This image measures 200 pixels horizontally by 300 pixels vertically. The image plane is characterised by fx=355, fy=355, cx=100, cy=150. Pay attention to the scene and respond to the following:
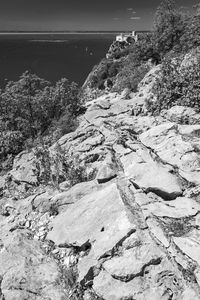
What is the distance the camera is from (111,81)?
102 ft

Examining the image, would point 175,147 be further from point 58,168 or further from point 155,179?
point 58,168

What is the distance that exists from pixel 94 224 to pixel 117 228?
666mm

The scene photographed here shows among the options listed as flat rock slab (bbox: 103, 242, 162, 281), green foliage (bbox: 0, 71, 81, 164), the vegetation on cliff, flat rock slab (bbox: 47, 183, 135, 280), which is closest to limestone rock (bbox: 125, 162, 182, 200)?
flat rock slab (bbox: 47, 183, 135, 280)

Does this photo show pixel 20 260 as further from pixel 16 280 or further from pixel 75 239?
pixel 75 239

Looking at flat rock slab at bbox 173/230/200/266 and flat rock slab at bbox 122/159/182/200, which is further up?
flat rock slab at bbox 122/159/182/200

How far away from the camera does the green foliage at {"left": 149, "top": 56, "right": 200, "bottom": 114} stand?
→ 40.6ft

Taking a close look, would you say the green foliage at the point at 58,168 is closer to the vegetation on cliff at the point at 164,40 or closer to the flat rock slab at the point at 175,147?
the flat rock slab at the point at 175,147

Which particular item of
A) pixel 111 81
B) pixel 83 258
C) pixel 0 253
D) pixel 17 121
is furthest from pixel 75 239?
pixel 111 81

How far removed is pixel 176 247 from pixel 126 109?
9016 mm

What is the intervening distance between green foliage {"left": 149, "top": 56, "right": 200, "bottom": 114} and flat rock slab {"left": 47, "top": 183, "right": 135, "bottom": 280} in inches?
236

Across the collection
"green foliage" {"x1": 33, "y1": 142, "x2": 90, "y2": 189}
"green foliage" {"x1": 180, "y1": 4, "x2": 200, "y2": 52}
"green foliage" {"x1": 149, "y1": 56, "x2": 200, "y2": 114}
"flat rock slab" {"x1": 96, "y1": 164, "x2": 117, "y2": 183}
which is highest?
"green foliage" {"x1": 180, "y1": 4, "x2": 200, "y2": 52}

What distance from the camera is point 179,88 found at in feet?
43.4

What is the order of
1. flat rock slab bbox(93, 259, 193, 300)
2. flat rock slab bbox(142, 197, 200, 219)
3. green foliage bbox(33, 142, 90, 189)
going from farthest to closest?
1. green foliage bbox(33, 142, 90, 189)
2. flat rock slab bbox(142, 197, 200, 219)
3. flat rock slab bbox(93, 259, 193, 300)

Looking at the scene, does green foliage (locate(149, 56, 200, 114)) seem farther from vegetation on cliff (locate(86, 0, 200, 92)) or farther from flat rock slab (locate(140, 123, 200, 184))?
vegetation on cliff (locate(86, 0, 200, 92))
